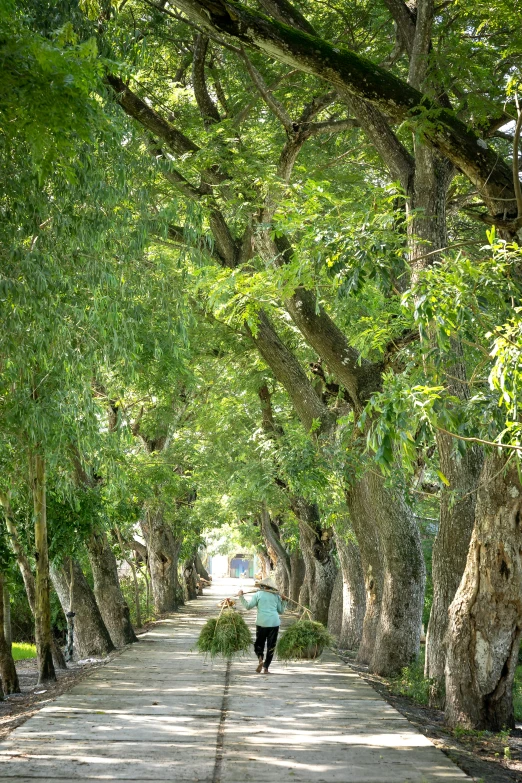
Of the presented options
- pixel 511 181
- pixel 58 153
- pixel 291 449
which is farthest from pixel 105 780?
pixel 291 449

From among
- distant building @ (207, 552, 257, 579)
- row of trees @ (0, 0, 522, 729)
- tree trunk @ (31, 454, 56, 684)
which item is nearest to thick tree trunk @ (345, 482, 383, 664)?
row of trees @ (0, 0, 522, 729)

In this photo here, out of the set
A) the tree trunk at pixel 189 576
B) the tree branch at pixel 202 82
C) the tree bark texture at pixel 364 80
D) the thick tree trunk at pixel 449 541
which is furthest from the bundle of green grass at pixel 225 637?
the tree trunk at pixel 189 576

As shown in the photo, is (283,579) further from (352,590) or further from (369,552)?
(369,552)

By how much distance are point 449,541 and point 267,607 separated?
163 inches

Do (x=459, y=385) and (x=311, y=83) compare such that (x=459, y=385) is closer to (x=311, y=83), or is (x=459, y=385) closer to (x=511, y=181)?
(x=511, y=181)

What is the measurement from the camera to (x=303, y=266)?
27.6 ft

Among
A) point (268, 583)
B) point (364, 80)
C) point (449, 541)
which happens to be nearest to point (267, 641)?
point (268, 583)

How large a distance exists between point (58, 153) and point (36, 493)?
24.3ft

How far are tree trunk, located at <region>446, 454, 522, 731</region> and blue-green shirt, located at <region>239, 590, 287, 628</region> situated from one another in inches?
180

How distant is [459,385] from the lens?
9664 mm

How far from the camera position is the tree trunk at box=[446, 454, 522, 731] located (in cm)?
875

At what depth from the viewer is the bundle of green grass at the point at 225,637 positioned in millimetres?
13891

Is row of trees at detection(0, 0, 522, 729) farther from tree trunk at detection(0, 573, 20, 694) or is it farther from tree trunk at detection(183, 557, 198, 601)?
tree trunk at detection(183, 557, 198, 601)

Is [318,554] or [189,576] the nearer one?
[318,554]
